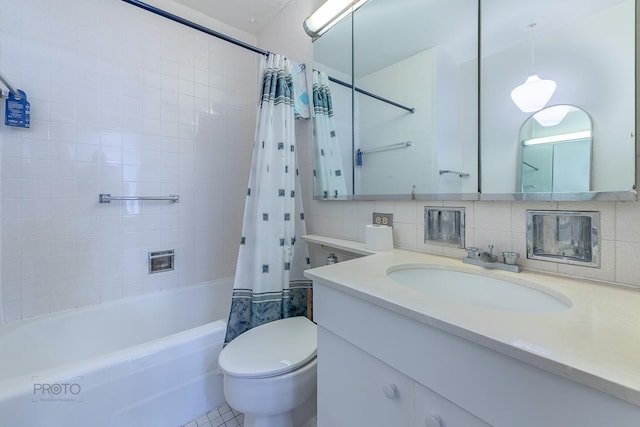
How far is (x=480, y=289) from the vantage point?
0.77 m

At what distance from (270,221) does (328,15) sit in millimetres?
1139

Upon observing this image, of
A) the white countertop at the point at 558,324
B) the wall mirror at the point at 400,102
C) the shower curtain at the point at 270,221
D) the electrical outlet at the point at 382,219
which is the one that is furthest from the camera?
the shower curtain at the point at 270,221

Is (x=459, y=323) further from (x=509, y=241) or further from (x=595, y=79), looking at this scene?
(x=595, y=79)

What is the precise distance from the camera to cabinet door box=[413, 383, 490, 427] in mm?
438

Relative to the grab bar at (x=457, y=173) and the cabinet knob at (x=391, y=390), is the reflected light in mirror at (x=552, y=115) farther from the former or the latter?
the cabinet knob at (x=391, y=390)

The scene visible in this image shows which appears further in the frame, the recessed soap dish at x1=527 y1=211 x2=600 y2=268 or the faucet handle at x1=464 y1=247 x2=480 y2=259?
the faucet handle at x1=464 y1=247 x2=480 y2=259

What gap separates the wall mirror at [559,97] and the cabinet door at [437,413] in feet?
1.99

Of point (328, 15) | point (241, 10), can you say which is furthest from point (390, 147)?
point (241, 10)

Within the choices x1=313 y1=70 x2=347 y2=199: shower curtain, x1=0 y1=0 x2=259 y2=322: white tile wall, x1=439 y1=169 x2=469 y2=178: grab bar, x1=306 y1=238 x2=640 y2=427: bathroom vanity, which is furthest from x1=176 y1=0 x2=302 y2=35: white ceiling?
x1=306 y1=238 x2=640 y2=427: bathroom vanity

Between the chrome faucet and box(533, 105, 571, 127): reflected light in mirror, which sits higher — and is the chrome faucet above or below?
below

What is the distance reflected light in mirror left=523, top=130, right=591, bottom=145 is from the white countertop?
15.4 inches

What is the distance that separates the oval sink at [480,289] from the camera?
2.10 ft

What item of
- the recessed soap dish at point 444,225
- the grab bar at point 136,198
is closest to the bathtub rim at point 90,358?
the grab bar at point 136,198

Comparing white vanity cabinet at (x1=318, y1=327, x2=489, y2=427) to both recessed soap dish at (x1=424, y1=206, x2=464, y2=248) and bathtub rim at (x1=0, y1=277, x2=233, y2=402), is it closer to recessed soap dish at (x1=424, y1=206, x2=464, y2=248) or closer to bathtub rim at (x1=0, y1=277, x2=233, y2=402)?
recessed soap dish at (x1=424, y1=206, x2=464, y2=248)
